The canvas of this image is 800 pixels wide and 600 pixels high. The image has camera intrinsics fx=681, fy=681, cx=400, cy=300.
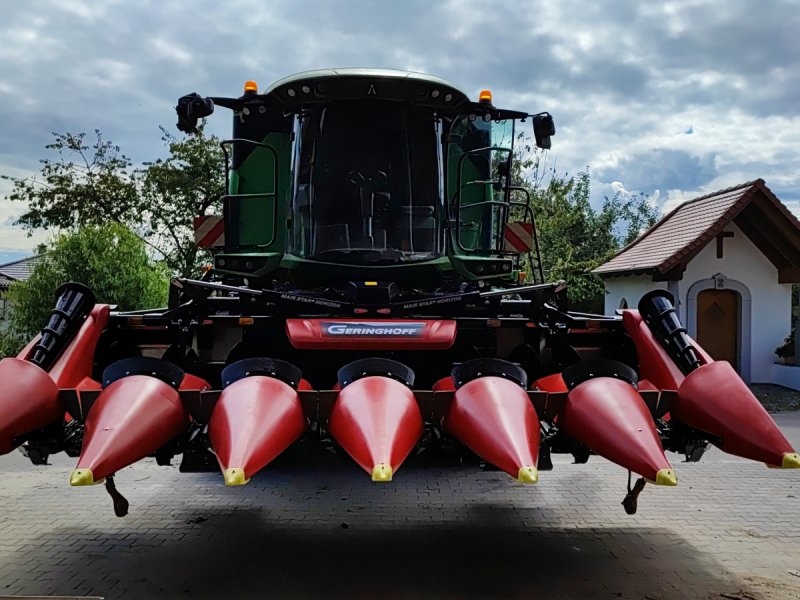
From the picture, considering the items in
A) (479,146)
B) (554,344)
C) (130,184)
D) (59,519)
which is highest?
(130,184)

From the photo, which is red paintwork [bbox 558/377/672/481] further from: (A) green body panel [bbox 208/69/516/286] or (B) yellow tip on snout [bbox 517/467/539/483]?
(A) green body panel [bbox 208/69/516/286]

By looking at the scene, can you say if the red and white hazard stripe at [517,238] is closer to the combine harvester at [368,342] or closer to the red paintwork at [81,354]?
the combine harvester at [368,342]

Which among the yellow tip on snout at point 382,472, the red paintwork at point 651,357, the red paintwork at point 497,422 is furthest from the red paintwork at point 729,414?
the yellow tip on snout at point 382,472

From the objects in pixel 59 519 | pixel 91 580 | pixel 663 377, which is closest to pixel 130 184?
pixel 59 519

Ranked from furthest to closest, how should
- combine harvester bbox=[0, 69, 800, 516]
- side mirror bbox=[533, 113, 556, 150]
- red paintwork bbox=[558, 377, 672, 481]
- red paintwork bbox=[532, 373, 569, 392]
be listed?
side mirror bbox=[533, 113, 556, 150]
red paintwork bbox=[532, 373, 569, 392]
combine harvester bbox=[0, 69, 800, 516]
red paintwork bbox=[558, 377, 672, 481]

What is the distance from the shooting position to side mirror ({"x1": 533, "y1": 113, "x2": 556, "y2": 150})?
17.9 ft

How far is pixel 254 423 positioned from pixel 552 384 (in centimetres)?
173

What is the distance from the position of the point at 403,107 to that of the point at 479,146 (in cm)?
80

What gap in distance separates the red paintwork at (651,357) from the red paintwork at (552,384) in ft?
2.15

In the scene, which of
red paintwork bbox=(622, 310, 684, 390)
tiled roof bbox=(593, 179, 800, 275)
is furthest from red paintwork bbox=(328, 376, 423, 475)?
tiled roof bbox=(593, 179, 800, 275)

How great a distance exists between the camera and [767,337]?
48.2 feet

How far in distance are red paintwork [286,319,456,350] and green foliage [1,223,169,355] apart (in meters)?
8.92

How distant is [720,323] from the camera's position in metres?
14.8

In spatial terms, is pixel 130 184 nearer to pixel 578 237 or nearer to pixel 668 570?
pixel 578 237
